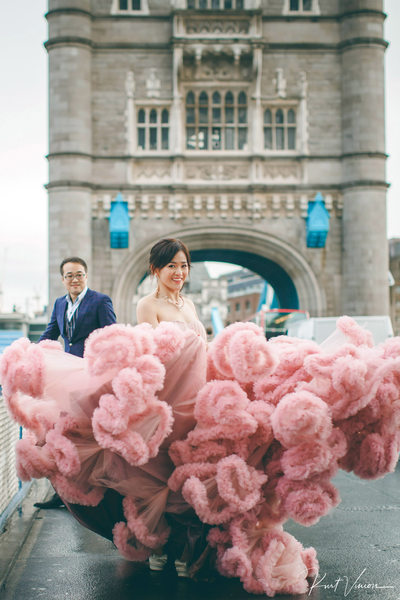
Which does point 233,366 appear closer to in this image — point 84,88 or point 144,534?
point 144,534

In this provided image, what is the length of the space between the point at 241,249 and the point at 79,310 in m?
15.4

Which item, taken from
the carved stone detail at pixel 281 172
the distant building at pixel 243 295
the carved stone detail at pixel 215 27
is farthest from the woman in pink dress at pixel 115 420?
the distant building at pixel 243 295

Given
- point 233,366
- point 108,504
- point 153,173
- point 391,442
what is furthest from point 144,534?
point 153,173

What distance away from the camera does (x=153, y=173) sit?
20062 millimetres

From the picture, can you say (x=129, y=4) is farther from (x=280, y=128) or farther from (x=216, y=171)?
(x=280, y=128)

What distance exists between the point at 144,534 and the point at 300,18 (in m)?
19.3

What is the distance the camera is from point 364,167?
1973 centimetres

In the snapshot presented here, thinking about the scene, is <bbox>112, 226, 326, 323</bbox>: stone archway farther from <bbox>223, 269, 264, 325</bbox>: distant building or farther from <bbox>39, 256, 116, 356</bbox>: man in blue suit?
<bbox>223, 269, 264, 325</bbox>: distant building

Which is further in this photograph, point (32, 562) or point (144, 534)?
point (32, 562)

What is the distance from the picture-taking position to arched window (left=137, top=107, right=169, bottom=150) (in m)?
20.4

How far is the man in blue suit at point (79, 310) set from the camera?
17.6 ft

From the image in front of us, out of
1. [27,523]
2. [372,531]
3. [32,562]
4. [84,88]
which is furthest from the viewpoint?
[84,88]

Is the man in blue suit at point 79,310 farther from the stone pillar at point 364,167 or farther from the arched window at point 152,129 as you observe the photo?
the arched window at point 152,129

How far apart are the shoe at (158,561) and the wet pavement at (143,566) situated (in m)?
0.04
